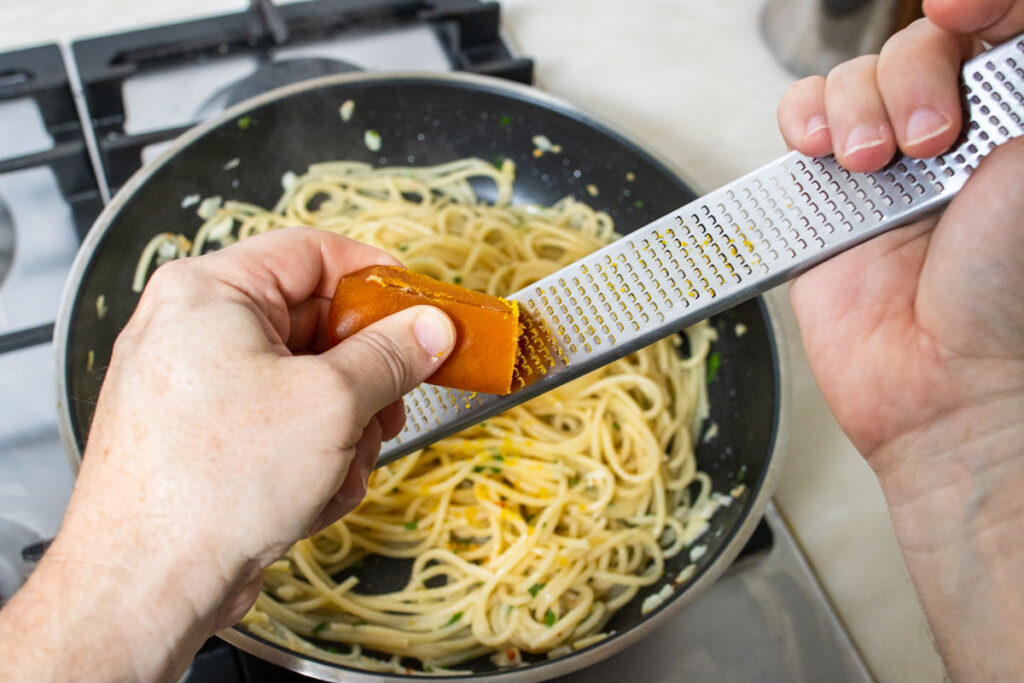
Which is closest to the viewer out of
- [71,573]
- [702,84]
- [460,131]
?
[71,573]

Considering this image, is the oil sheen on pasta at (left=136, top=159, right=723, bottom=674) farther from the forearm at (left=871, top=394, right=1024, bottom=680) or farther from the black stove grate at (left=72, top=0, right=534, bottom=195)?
the forearm at (left=871, top=394, right=1024, bottom=680)

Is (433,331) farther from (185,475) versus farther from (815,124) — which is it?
(815,124)

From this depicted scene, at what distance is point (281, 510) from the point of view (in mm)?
1041

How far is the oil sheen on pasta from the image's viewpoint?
1742mm

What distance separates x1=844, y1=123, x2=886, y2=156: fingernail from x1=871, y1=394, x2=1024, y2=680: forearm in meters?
0.45

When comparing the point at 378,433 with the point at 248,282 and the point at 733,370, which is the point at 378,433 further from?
the point at 733,370

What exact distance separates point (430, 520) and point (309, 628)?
36cm

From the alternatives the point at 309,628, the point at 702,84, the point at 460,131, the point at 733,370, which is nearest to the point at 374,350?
the point at 309,628

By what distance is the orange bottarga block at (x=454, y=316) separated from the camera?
1195 mm

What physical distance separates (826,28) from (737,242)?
5.54ft

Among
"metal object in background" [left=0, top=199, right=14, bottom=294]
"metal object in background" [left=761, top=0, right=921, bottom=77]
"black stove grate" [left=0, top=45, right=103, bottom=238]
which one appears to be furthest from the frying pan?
"metal object in background" [left=761, top=0, right=921, bottom=77]

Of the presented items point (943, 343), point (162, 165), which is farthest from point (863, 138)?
point (162, 165)

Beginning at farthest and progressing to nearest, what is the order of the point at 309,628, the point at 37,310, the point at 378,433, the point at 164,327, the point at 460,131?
1. the point at 460,131
2. the point at 37,310
3. the point at 309,628
4. the point at 378,433
5. the point at 164,327

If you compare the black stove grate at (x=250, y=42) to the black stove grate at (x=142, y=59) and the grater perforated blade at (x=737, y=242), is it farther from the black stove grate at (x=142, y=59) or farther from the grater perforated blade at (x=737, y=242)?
the grater perforated blade at (x=737, y=242)
